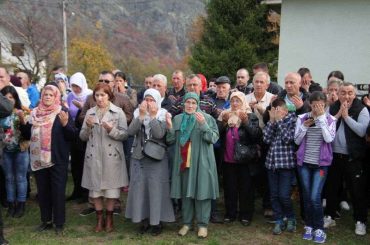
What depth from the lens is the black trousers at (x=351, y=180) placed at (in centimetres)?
549

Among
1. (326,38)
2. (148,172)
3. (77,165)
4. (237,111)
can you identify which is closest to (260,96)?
(237,111)

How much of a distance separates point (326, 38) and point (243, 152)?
7.70 meters

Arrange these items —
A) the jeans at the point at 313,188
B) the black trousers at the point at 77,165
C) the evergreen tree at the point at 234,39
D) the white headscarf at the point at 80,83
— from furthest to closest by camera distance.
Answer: the evergreen tree at the point at 234,39, the black trousers at the point at 77,165, the white headscarf at the point at 80,83, the jeans at the point at 313,188

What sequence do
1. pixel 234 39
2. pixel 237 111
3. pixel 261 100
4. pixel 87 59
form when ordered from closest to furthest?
pixel 237 111, pixel 261 100, pixel 234 39, pixel 87 59

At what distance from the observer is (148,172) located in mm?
5441

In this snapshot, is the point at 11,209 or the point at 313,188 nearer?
the point at 313,188

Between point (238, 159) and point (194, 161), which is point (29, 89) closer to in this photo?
point (194, 161)

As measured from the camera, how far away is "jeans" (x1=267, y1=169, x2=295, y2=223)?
5.50 meters

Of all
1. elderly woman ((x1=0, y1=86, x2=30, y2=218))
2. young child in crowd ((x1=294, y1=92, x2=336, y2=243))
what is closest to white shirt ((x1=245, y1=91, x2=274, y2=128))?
young child in crowd ((x1=294, y1=92, x2=336, y2=243))

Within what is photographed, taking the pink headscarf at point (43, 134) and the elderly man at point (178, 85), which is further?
the elderly man at point (178, 85)

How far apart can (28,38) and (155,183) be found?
17.3 meters

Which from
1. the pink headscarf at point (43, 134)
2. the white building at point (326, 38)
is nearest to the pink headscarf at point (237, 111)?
the pink headscarf at point (43, 134)

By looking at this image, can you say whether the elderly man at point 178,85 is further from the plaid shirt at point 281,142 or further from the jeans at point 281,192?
the jeans at point 281,192

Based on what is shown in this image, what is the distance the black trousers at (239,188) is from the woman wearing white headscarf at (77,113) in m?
2.42
